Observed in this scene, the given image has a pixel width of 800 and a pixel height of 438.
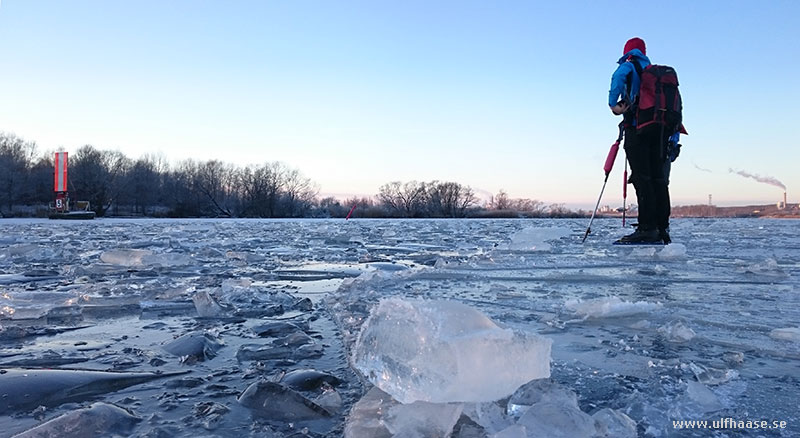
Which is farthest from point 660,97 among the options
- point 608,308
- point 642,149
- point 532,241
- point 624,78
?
point 608,308

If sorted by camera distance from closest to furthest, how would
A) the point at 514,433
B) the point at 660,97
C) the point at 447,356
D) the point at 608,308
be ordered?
the point at 514,433
the point at 447,356
the point at 608,308
the point at 660,97

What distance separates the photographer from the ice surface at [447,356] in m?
0.94

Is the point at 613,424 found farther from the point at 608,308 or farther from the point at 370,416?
the point at 608,308

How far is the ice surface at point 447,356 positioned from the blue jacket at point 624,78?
14.6 feet

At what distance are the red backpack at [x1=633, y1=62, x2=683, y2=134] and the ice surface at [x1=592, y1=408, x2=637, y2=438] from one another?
15.2 ft

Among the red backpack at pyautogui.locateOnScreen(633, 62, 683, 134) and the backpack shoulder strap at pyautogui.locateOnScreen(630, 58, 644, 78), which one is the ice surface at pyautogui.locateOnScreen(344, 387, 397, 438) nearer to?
the red backpack at pyautogui.locateOnScreen(633, 62, 683, 134)

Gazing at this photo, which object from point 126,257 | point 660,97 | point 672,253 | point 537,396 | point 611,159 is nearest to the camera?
point 537,396

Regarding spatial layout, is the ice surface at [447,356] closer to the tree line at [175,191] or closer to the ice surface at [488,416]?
the ice surface at [488,416]

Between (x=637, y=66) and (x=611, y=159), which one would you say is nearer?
(x=637, y=66)

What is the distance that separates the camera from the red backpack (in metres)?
4.70

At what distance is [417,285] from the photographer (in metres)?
2.83

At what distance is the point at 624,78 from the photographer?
478 cm

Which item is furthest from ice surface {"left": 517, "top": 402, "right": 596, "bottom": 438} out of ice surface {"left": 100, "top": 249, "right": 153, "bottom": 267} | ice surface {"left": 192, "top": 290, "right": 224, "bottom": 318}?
ice surface {"left": 100, "top": 249, "right": 153, "bottom": 267}

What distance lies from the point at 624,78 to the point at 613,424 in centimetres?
470
